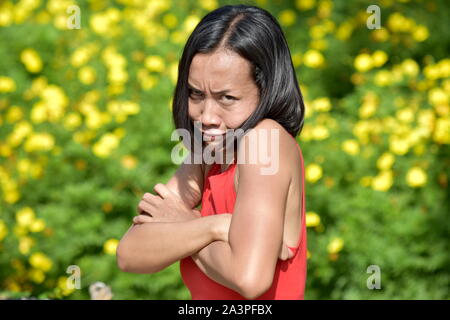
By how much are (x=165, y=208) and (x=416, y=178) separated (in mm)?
1870

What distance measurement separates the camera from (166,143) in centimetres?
365

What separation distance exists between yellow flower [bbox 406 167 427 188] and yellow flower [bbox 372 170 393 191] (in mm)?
86

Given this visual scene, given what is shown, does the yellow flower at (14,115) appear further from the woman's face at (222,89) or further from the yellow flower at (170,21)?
the woman's face at (222,89)

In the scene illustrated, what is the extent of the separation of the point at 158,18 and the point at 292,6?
95cm

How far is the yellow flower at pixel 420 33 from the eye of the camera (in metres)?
4.39

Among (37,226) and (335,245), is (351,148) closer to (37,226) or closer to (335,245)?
(335,245)

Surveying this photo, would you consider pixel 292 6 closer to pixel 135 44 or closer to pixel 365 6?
pixel 365 6

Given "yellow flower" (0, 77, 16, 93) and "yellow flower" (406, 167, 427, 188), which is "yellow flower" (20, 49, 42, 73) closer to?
"yellow flower" (0, 77, 16, 93)

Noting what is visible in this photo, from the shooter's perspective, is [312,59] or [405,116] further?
[312,59]

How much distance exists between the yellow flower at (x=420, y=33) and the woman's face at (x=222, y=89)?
10.1ft

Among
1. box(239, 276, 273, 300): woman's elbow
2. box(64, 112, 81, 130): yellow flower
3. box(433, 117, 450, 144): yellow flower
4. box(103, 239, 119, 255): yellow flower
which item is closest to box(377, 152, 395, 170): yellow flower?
box(433, 117, 450, 144): yellow flower

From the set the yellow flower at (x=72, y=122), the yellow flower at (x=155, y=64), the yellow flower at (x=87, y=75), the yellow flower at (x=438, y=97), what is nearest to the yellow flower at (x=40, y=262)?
the yellow flower at (x=72, y=122)

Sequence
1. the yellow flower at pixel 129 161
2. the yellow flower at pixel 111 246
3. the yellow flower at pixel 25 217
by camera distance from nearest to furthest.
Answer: the yellow flower at pixel 111 246, the yellow flower at pixel 25 217, the yellow flower at pixel 129 161

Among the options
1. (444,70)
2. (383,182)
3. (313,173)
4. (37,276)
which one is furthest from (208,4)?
(37,276)
